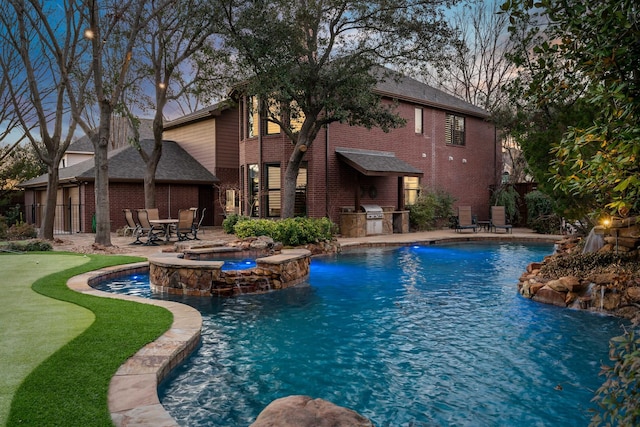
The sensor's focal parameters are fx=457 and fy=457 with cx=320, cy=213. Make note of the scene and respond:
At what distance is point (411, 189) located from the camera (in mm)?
21781

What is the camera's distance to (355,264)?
12031mm

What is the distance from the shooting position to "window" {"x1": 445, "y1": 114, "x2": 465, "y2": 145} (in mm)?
23922

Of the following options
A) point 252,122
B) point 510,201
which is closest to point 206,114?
point 252,122

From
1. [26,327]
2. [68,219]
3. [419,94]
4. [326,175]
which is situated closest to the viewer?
[26,327]

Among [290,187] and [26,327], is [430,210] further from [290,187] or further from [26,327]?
[26,327]

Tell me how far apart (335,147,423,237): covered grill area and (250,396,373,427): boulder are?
1509 cm

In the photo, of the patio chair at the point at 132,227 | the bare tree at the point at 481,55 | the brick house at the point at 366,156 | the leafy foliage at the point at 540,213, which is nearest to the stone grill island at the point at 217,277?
the patio chair at the point at 132,227

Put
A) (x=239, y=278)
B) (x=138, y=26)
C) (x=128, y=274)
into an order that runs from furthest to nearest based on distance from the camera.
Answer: (x=138, y=26), (x=128, y=274), (x=239, y=278)

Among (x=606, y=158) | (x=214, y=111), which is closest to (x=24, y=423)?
(x=606, y=158)

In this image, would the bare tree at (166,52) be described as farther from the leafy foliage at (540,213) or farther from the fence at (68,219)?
the leafy foliage at (540,213)

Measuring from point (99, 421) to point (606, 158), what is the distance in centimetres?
350

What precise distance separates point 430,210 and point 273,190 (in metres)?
7.20

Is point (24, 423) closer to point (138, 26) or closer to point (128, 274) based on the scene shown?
point (128, 274)

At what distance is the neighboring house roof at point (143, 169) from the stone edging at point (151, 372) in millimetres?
14645
